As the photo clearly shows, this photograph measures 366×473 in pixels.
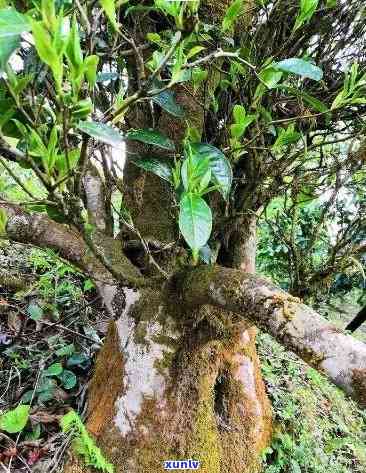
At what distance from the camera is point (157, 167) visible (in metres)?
0.98

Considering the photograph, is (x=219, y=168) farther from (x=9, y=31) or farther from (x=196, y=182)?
(x=9, y=31)

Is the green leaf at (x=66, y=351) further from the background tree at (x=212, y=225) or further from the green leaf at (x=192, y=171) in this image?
the green leaf at (x=192, y=171)

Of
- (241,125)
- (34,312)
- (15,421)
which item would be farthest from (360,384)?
(34,312)

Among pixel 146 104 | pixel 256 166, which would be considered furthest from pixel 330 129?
pixel 146 104

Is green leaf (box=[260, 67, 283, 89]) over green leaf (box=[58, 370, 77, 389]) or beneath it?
over

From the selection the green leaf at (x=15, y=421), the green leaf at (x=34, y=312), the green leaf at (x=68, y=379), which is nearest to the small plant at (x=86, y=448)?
the green leaf at (x=15, y=421)

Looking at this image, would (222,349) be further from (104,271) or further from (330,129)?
(330,129)

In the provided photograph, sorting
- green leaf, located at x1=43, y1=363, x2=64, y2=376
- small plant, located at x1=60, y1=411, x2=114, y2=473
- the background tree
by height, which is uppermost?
the background tree

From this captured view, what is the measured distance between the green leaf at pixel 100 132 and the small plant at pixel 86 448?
96cm

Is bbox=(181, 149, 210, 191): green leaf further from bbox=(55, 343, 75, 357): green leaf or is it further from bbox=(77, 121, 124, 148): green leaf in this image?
bbox=(55, 343, 75, 357): green leaf

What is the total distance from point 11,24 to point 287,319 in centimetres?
79

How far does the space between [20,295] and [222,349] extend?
3.43 feet

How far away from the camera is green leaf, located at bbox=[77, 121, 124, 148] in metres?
0.61

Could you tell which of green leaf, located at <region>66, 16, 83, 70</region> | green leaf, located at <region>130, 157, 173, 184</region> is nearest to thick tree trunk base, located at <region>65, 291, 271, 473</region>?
green leaf, located at <region>130, 157, 173, 184</region>
